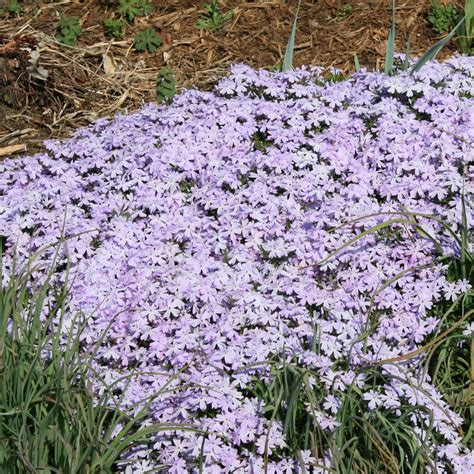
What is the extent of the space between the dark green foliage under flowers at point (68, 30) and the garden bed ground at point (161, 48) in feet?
0.19

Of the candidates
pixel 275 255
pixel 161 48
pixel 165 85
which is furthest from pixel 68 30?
pixel 275 255

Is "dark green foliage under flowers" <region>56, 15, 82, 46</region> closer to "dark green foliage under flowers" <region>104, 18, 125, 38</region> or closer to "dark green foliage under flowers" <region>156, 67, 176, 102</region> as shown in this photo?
"dark green foliage under flowers" <region>104, 18, 125, 38</region>

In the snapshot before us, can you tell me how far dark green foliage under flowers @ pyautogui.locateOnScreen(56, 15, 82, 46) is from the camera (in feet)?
18.3

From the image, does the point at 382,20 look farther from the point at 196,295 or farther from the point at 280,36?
the point at 196,295

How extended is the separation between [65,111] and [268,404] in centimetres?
286

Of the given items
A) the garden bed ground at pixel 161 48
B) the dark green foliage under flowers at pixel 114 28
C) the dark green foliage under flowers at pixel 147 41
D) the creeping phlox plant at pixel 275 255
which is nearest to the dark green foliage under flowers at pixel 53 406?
the creeping phlox plant at pixel 275 255

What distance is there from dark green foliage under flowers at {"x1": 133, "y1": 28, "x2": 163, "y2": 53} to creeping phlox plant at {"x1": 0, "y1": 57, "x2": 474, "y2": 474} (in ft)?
5.56

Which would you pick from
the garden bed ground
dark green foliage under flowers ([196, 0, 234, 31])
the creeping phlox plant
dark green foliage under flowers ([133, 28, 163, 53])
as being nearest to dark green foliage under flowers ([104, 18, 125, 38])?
the garden bed ground

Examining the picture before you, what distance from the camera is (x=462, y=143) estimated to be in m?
3.49

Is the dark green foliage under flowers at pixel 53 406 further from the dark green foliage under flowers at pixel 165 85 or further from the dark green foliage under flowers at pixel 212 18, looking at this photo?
the dark green foliage under flowers at pixel 212 18

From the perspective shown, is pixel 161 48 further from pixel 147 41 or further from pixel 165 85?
pixel 165 85

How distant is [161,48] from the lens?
5.63 meters

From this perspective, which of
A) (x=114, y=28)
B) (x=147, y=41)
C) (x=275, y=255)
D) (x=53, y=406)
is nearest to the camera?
(x=53, y=406)

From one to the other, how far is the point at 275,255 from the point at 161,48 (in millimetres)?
2898
